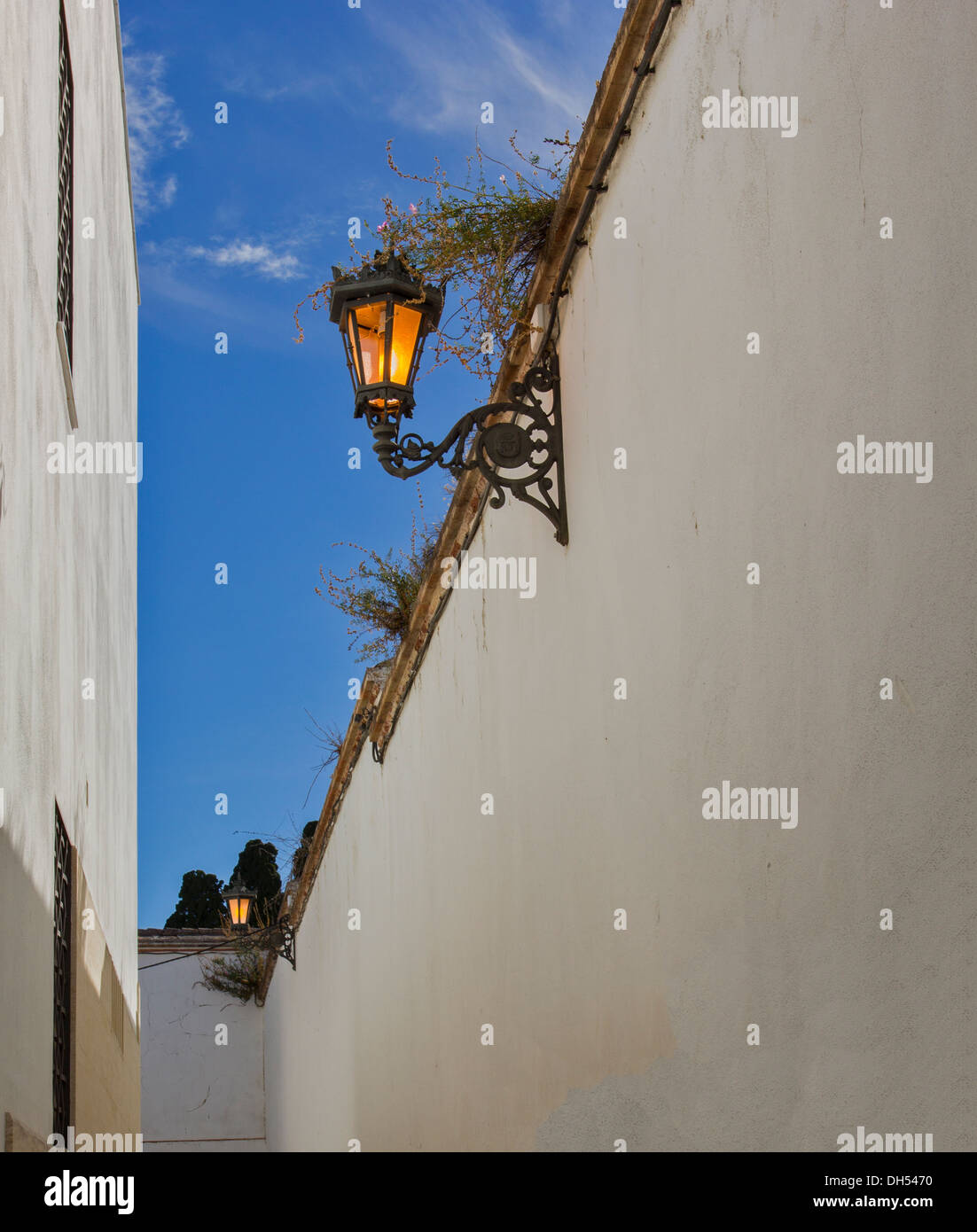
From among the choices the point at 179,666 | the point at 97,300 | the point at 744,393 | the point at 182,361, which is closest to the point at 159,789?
the point at 97,300

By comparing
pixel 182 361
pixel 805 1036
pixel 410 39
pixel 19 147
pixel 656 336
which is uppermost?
pixel 182 361

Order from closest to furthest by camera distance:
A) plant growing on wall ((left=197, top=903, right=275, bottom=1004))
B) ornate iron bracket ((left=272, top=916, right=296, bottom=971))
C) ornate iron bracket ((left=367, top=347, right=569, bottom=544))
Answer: ornate iron bracket ((left=367, top=347, right=569, bottom=544)) → ornate iron bracket ((left=272, top=916, right=296, bottom=971)) → plant growing on wall ((left=197, top=903, right=275, bottom=1004))

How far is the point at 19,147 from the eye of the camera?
11.6 feet

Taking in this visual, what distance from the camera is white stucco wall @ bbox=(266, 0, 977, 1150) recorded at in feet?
6.66

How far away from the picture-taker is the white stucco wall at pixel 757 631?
2.03m

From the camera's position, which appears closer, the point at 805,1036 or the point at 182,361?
the point at 805,1036

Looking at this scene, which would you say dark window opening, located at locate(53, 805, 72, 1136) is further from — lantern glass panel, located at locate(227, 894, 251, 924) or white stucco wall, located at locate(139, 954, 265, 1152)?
white stucco wall, located at locate(139, 954, 265, 1152)

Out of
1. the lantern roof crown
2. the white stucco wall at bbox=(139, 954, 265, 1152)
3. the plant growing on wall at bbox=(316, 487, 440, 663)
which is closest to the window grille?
the lantern roof crown

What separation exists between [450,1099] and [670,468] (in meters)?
3.99

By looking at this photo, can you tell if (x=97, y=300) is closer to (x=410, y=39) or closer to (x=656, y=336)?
(x=410, y=39)

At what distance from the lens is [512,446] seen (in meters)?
4.28

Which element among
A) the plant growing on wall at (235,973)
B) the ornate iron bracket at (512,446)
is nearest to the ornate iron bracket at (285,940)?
the plant growing on wall at (235,973)

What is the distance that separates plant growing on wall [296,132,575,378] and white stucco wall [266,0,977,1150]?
386 millimetres

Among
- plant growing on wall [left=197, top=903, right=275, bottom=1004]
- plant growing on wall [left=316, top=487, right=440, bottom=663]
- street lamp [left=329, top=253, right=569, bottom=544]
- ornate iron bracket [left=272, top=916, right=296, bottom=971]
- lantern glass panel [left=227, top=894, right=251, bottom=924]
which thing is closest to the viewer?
street lamp [left=329, top=253, right=569, bottom=544]
